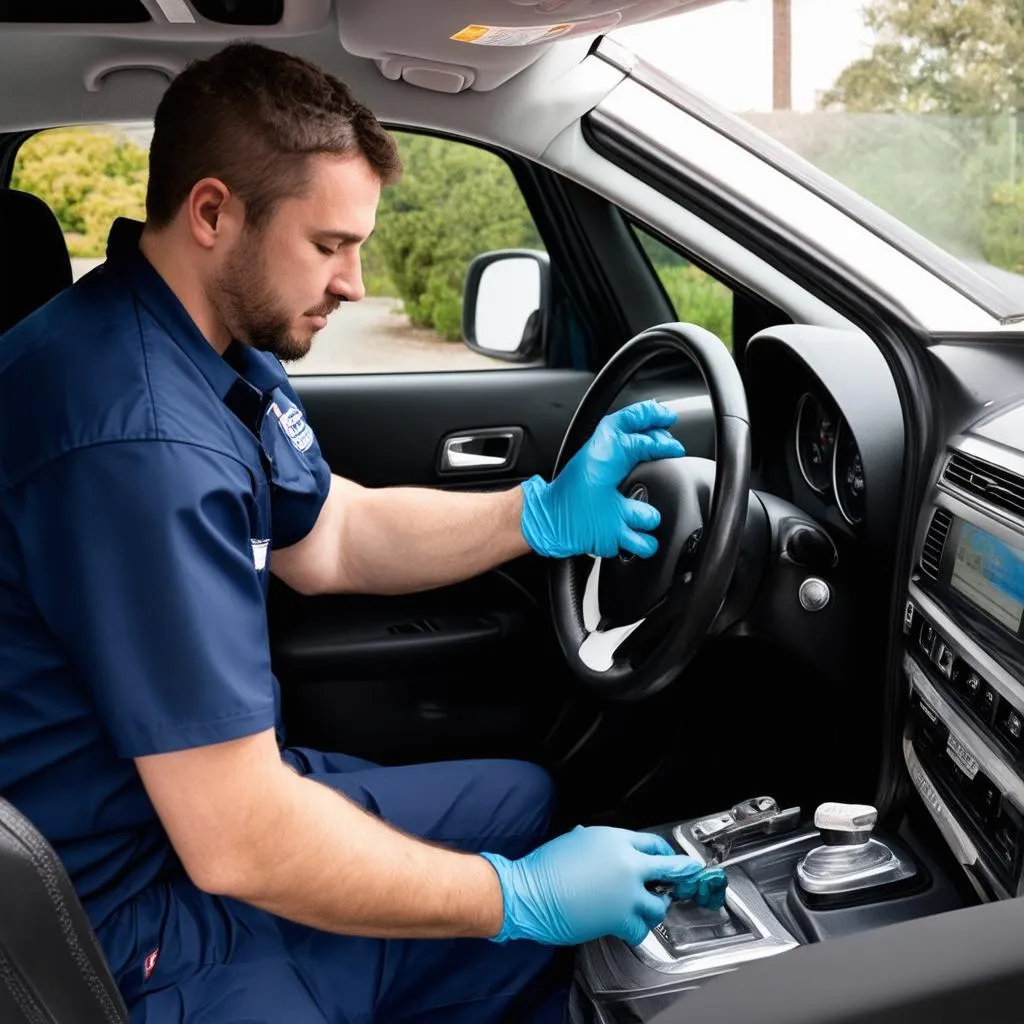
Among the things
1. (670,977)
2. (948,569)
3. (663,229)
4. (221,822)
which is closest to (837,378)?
(948,569)

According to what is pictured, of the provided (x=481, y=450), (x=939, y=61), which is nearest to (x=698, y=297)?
(x=481, y=450)

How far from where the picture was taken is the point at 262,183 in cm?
120

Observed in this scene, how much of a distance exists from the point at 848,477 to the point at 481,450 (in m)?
0.95

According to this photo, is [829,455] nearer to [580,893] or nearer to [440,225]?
[580,893]

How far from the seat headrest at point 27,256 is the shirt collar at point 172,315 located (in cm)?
50

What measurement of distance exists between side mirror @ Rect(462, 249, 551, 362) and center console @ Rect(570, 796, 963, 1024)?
4.43 ft

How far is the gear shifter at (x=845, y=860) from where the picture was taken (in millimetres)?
1396

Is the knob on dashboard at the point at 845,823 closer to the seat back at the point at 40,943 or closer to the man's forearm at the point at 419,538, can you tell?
the man's forearm at the point at 419,538

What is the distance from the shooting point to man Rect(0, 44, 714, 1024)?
104 cm

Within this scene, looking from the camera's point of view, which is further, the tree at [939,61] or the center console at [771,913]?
the tree at [939,61]

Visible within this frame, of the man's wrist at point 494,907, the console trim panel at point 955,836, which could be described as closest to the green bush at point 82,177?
the man's wrist at point 494,907

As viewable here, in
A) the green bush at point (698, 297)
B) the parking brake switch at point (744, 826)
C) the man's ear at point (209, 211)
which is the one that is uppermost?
the man's ear at point (209, 211)

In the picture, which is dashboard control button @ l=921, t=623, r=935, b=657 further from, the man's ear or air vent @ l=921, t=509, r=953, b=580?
the man's ear

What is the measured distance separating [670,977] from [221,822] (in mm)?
587
